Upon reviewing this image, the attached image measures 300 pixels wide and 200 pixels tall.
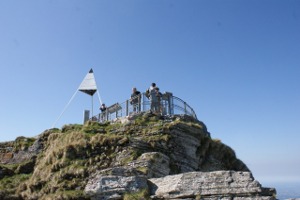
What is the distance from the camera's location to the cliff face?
1381cm

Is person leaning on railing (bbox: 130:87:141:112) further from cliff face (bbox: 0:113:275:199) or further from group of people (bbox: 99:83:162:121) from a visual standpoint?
cliff face (bbox: 0:113:275:199)

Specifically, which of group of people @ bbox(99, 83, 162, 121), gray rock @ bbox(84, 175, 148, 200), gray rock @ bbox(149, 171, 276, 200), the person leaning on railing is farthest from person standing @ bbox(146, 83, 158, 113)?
gray rock @ bbox(149, 171, 276, 200)

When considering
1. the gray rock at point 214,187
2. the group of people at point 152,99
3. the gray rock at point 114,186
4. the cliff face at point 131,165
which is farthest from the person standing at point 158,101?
the gray rock at point 214,187

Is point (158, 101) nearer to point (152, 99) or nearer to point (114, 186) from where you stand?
point (152, 99)

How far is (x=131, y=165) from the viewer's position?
18531mm

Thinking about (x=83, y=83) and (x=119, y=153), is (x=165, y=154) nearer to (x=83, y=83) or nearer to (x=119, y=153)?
(x=119, y=153)

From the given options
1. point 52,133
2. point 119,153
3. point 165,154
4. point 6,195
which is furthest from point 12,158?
point 165,154

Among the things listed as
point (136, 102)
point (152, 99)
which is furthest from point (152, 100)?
point (136, 102)

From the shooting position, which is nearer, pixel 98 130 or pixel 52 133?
pixel 98 130

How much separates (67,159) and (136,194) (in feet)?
22.7

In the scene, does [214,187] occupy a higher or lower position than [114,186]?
lower

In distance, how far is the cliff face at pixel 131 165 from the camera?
544 inches

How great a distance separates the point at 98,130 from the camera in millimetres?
22562

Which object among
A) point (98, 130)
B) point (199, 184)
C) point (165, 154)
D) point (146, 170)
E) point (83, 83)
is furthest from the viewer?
point (83, 83)
